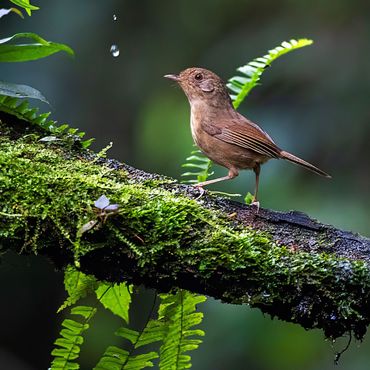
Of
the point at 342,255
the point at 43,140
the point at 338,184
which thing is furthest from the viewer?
the point at 338,184

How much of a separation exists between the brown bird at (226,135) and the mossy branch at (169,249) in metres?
1.53

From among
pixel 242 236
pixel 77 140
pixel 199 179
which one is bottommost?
pixel 199 179

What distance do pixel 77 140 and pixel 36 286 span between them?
4.27 meters

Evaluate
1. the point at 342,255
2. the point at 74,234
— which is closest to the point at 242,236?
the point at 342,255

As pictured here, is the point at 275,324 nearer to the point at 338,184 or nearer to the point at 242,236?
the point at 338,184

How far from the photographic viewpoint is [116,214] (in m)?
2.64

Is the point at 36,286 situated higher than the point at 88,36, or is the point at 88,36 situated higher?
the point at 88,36

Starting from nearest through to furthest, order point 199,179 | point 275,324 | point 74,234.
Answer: point 74,234, point 199,179, point 275,324

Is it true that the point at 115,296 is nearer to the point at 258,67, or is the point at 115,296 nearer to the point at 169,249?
→ the point at 169,249

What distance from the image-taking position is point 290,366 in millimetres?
5750

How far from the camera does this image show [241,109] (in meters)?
6.59

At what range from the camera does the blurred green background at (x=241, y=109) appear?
5.82m

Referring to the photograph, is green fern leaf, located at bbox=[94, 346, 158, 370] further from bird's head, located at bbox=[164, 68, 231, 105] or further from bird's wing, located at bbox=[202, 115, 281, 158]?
bird's head, located at bbox=[164, 68, 231, 105]

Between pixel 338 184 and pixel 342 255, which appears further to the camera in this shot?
pixel 338 184
